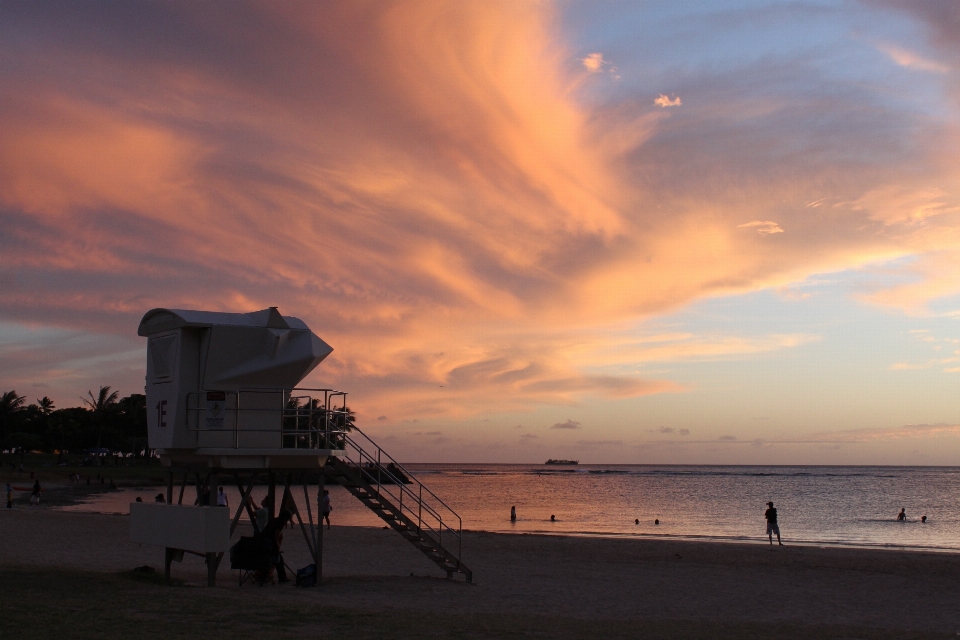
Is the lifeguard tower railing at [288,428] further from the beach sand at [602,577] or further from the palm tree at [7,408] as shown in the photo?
the palm tree at [7,408]

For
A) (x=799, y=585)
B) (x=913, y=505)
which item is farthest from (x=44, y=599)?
(x=913, y=505)

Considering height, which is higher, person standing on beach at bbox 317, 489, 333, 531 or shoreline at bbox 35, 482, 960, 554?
person standing on beach at bbox 317, 489, 333, 531

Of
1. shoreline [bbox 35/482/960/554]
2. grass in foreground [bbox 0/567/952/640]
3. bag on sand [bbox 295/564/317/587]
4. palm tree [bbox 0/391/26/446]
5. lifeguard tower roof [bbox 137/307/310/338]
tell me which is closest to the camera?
grass in foreground [bbox 0/567/952/640]

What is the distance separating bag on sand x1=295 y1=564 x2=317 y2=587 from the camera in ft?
59.7

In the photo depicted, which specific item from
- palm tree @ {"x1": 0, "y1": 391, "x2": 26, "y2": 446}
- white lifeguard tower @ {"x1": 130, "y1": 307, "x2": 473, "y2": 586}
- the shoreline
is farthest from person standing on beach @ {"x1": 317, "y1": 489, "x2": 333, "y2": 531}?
→ palm tree @ {"x1": 0, "y1": 391, "x2": 26, "y2": 446}

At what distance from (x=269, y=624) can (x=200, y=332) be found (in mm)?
7531

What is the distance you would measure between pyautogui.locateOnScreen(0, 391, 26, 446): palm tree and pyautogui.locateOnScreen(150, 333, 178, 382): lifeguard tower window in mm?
102489

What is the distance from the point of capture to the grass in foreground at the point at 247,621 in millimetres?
11141

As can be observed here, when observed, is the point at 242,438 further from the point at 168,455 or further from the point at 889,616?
the point at 889,616

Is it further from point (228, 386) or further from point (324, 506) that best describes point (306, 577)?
point (324, 506)

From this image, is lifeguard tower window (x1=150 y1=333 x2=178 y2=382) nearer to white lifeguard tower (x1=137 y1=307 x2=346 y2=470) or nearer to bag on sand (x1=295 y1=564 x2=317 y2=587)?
white lifeguard tower (x1=137 y1=307 x2=346 y2=470)

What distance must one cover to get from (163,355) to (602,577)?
43.2 feet

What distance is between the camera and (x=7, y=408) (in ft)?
349

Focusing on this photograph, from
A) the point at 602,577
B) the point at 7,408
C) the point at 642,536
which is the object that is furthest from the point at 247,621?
the point at 7,408
